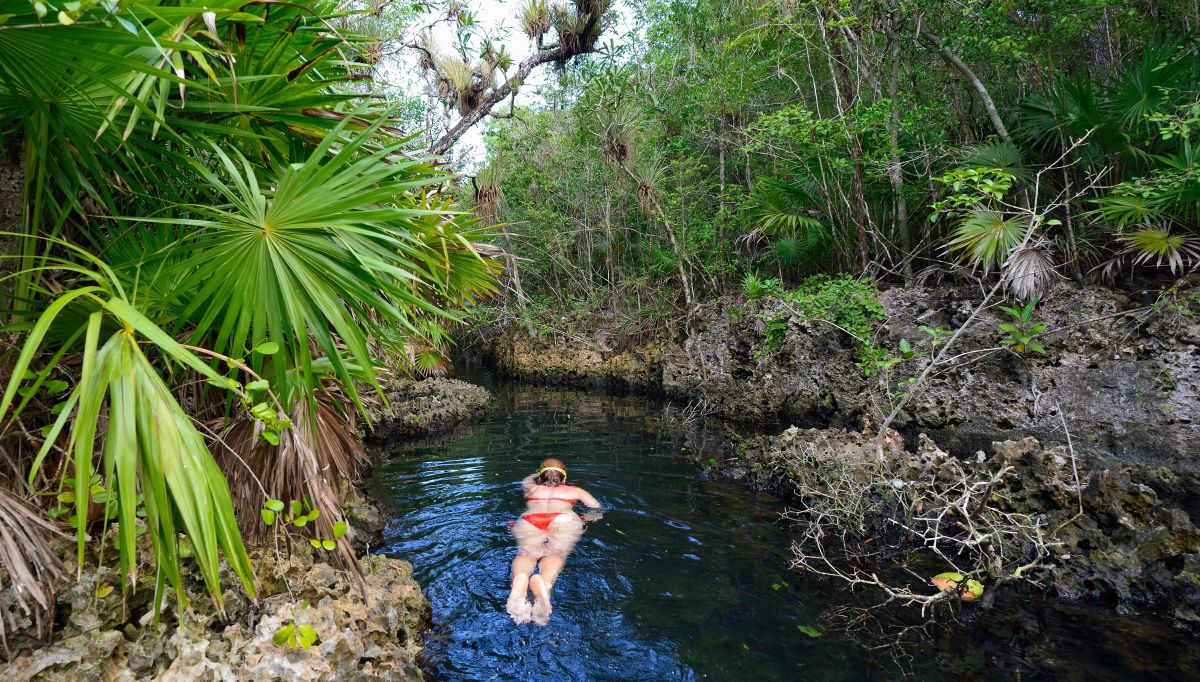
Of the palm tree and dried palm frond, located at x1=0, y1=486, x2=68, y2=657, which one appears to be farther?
dried palm frond, located at x1=0, y1=486, x2=68, y2=657

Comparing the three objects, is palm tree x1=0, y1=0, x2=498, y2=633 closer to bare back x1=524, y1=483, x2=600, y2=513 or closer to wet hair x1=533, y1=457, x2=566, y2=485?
bare back x1=524, y1=483, x2=600, y2=513

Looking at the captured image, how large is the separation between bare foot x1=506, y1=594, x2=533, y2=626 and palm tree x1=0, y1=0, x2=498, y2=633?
3.88 ft

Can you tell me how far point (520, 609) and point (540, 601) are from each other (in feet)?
0.49

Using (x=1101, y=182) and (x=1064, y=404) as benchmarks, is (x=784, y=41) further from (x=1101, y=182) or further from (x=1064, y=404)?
(x=1064, y=404)

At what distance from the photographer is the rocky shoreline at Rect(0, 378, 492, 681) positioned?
2400 millimetres

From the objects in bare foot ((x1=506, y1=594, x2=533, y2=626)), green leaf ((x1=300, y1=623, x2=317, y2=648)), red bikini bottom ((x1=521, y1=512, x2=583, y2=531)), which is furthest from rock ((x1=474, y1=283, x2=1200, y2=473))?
green leaf ((x1=300, y1=623, x2=317, y2=648))

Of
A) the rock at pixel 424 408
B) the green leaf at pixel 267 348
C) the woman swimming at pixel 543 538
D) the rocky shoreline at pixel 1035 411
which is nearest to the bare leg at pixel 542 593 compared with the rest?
the woman swimming at pixel 543 538

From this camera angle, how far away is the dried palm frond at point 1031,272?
7.71 metres

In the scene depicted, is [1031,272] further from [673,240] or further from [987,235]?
[673,240]

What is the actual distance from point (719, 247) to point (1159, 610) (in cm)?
1074

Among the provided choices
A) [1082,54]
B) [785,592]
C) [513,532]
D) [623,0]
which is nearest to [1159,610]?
[785,592]

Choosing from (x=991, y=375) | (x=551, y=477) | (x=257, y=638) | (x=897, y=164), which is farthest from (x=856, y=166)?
(x=257, y=638)

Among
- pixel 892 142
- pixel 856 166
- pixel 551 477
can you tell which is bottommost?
pixel 551 477

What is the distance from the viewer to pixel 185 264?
2.43 meters
